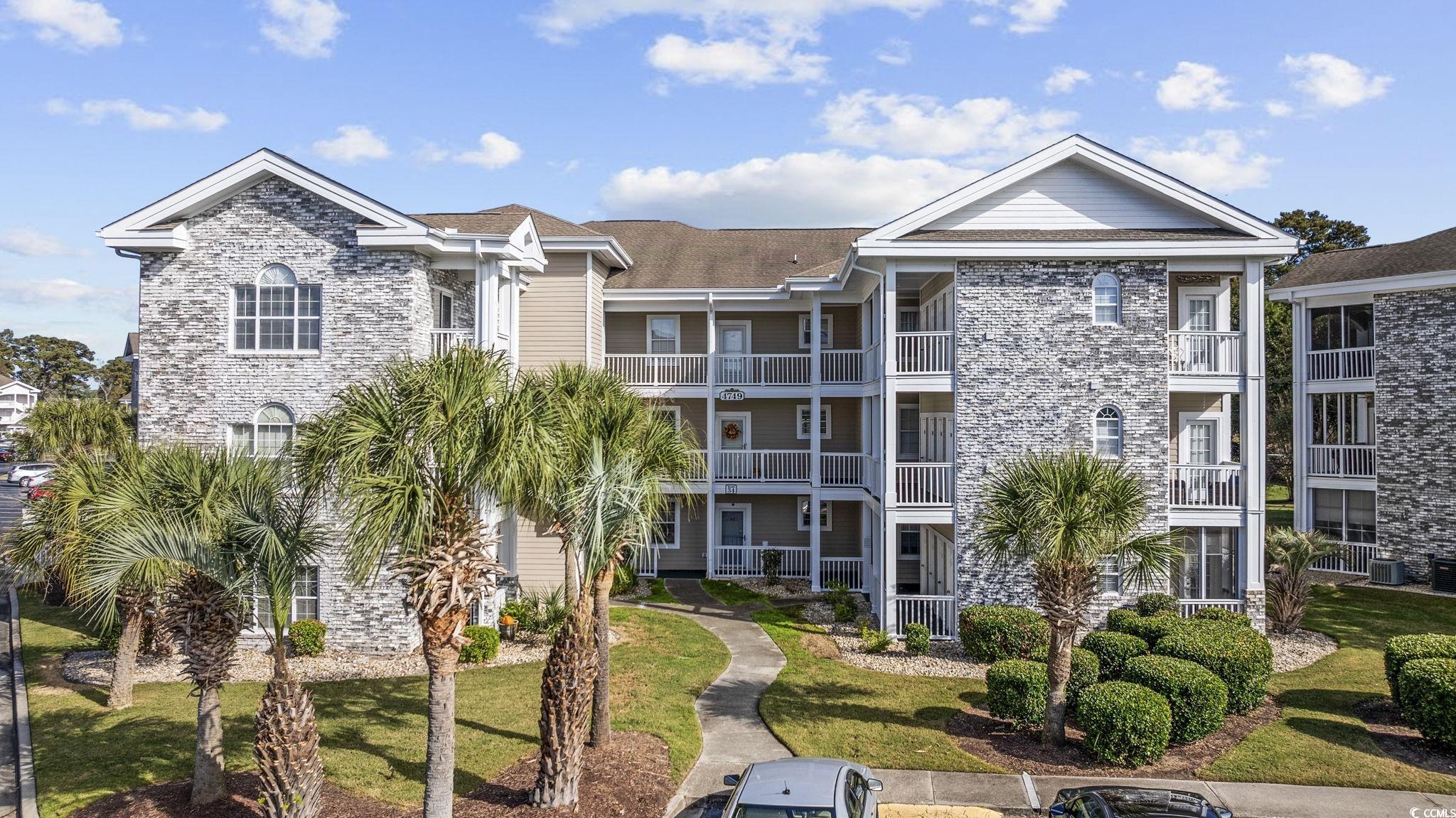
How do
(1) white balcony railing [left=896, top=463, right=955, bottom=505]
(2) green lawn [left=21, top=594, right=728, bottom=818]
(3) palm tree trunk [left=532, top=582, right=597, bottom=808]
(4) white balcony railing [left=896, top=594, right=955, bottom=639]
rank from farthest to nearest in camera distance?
(1) white balcony railing [left=896, top=463, right=955, bottom=505] < (4) white balcony railing [left=896, top=594, right=955, bottom=639] < (2) green lawn [left=21, top=594, right=728, bottom=818] < (3) palm tree trunk [left=532, top=582, right=597, bottom=808]

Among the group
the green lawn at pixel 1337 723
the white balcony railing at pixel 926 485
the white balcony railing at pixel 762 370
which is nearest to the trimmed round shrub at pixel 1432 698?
the green lawn at pixel 1337 723

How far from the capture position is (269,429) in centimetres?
1764

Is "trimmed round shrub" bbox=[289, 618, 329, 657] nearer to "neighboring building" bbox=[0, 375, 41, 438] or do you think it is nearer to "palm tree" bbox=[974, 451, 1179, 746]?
"palm tree" bbox=[974, 451, 1179, 746]

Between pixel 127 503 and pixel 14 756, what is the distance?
6.08 meters

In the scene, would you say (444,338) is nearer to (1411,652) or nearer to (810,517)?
(810,517)

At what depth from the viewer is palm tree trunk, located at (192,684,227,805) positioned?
10.1 m

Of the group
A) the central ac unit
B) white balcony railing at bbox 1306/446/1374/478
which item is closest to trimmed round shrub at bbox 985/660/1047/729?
the central ac unit

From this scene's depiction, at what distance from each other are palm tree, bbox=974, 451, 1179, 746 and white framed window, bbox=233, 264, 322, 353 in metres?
14.1

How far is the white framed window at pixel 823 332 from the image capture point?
2670 cm

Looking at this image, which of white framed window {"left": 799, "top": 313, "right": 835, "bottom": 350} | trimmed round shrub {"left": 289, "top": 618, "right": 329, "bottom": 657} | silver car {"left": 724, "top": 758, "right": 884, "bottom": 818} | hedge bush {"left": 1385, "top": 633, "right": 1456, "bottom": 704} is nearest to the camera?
silver car {"left": 724, "top": 758, "right": 884, "bottom": 818}

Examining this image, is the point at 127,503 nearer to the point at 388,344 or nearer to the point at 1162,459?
the point at 388,344

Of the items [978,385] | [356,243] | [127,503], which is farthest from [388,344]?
[978,385]

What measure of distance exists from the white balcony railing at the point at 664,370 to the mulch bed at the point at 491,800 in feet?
49.4

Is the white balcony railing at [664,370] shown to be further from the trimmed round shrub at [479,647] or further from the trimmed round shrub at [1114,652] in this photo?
the trimmed round shrub at [1114,652]
